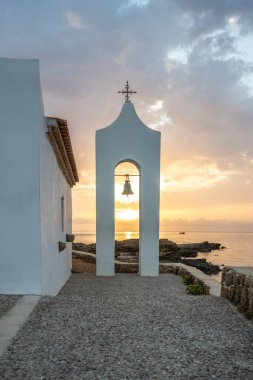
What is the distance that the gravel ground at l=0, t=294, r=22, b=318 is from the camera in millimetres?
5640

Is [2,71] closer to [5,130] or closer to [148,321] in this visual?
[5,130]

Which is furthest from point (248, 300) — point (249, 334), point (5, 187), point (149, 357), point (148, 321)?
point (5, 187)

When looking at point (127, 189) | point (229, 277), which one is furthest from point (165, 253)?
point (229, 277)

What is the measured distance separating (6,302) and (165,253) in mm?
25782

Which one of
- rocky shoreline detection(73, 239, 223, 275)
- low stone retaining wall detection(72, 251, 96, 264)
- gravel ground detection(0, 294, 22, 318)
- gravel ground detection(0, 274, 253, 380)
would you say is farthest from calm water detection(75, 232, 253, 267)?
gravel ground detection(0, 294, 22, 318)

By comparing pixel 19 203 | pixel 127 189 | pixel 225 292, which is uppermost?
pixel 127 189

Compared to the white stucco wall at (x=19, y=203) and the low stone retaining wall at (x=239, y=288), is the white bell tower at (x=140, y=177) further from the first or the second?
the white stucco wall at (x=19, y=203)

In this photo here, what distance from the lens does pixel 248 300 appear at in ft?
18.4

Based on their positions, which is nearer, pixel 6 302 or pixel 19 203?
pixel 6 302

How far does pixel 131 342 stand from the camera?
4.43 m

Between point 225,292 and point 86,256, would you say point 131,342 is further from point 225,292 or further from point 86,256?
point 86,256

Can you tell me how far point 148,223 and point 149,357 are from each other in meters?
8.72

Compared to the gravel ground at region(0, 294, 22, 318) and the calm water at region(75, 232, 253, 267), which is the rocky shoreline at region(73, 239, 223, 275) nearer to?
the calm water at region(75, 232, 253, 267)

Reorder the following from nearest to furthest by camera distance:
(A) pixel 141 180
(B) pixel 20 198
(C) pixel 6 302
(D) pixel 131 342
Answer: (D) pixel 131 342
(C) pixel 6 302
(B) pixel 20 198
(A) pixel 141 180
